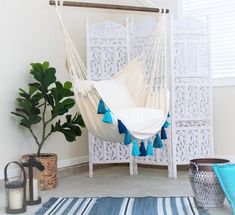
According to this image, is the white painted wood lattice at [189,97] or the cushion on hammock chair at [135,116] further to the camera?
the white painted wood lattice at [189,97]

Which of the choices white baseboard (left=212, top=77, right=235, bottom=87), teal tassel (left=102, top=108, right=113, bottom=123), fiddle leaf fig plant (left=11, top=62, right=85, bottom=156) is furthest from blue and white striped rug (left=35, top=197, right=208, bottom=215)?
white baseboard (left=212, top=77, right=235, bottom=87)

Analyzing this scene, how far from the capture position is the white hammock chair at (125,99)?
2758 millimetres

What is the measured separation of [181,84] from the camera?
382 centimetres

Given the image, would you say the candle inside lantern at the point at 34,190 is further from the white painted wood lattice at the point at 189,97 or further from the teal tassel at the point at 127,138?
the white painted wood lattice at the point at 189,97

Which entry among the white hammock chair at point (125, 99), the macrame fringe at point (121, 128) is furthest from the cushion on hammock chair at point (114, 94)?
the macrame fringe at point (121, 128)

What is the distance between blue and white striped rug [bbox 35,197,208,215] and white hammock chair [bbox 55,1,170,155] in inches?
17.6

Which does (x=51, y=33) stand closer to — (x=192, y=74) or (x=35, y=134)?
(x=35, y=134)

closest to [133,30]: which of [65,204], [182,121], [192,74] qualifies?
[192,74]

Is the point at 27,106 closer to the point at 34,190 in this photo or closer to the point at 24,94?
the point at 24,94

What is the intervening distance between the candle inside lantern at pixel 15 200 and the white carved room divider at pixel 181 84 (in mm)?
1322

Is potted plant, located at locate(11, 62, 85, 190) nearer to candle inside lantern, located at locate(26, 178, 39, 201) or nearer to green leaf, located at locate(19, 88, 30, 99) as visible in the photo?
green leaf, located at locate(19, 88, 30, 99)

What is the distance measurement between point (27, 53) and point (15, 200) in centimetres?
160

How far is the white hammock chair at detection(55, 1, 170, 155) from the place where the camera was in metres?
2.76

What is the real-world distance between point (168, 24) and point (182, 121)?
3.09ft
